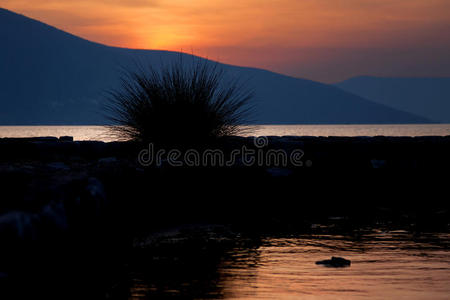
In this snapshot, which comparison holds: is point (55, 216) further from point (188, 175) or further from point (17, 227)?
point (188, 175)

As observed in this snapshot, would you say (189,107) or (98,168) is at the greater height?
(189,107)

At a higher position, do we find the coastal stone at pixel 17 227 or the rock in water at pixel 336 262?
the coastal stone at pixel 17 227

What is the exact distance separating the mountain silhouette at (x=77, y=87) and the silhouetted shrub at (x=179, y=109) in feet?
398

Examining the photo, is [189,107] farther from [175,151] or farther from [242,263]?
[242,263]

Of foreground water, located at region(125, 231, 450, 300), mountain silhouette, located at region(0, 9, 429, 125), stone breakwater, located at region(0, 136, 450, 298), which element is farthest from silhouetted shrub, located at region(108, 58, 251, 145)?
mountain silhouette, located at region(0, 9, 429, 125)

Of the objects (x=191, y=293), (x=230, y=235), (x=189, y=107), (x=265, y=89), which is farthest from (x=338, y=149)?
(x=265, y=89)

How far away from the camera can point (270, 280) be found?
251cm

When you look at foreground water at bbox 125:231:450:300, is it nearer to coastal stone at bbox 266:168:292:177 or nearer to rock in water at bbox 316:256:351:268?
rock in water at bbox 316:256:351:268

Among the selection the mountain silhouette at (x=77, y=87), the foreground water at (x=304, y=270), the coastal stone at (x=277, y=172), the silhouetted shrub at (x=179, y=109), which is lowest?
the foreground water at (x=304, y=270)

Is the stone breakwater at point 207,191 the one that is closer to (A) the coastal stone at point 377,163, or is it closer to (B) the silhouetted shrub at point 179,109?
(A) the coastal stone at point 377,163

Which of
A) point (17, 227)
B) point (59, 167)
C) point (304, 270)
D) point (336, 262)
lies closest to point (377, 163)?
point (336, 262)

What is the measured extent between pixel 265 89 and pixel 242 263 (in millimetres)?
162452

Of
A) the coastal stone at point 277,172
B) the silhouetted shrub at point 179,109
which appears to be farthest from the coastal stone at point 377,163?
the silhouetted shrub at point 179,109

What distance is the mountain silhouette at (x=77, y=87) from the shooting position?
13588 cm
